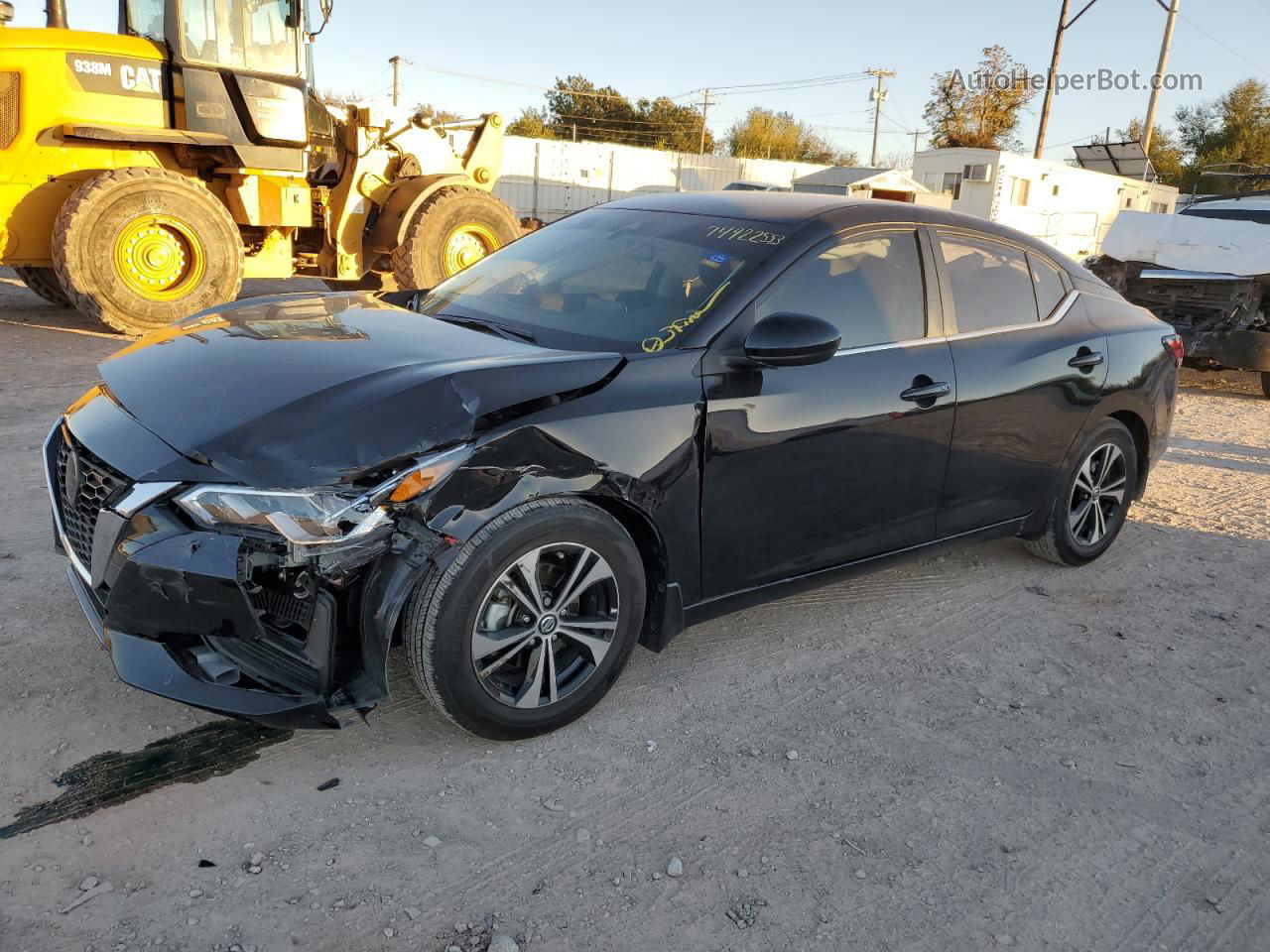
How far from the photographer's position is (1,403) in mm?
6777

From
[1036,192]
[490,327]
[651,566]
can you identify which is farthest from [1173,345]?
[1036,192]

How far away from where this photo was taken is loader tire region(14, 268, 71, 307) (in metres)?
10.2

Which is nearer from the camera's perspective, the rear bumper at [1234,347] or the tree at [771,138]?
the rear bumper at [1234,347]

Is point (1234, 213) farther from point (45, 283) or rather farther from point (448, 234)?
point (45, 283)

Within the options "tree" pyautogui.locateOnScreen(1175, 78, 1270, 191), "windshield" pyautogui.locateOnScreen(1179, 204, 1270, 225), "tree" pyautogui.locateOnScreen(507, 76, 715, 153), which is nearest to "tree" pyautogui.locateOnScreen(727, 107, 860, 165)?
"tree" pyautogui.locateOnScreen(507, 76, 715, 153)

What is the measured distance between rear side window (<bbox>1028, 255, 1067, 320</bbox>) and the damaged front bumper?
10.2 feet

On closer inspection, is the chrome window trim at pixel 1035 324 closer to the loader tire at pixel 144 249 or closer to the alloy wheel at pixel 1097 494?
the alloy wheel at pixel 1097 494

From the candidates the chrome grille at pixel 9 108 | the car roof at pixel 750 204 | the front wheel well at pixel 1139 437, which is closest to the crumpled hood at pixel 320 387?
the car roof at pixel 750 204

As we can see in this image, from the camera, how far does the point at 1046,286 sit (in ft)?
15.0

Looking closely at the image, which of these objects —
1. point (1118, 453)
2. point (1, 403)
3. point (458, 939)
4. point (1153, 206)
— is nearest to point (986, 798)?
point (458, 939)

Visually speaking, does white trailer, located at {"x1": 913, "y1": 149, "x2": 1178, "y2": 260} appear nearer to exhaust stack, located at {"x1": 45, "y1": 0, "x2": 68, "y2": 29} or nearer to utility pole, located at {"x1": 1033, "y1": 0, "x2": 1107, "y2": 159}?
utility pole, located at {"x1": 1033, "y1": 0, "x2": 1107, "y2": 159}

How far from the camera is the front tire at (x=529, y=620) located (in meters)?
2.82

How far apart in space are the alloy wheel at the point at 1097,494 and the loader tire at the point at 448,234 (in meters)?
6.65

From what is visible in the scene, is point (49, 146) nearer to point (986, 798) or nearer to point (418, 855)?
point (418, 855)
